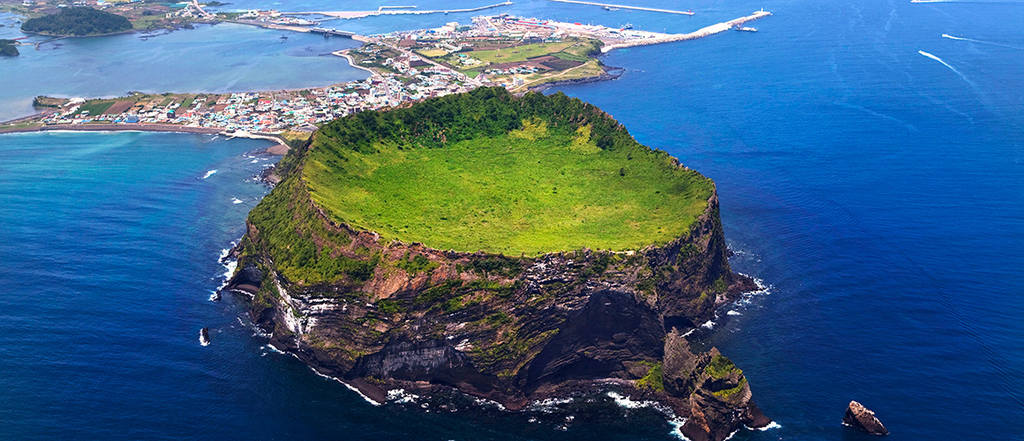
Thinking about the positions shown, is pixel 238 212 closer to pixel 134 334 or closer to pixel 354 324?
pixel 134 334

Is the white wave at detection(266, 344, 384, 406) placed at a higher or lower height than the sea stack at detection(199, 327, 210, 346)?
lower

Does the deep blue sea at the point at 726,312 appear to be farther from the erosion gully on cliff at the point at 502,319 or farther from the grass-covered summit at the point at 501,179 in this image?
the grass-covered summit at the point at 501,179

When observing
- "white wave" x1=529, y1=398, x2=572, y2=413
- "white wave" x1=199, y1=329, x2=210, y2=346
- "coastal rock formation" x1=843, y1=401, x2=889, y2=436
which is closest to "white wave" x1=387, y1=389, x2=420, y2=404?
→ "white wave" x1=529, y1=398, x2=572, y2=413

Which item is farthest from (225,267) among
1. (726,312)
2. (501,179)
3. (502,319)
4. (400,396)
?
(726,312)

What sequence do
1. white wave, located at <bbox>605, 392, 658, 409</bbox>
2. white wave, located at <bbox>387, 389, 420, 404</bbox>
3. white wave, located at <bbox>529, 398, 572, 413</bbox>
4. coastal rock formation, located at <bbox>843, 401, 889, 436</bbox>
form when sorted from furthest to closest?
1. white wave, located at <bbox>387, 389, 420, 404</bbox>
2. white wave, located at <bbox>605, 392, 658, 409</bbox>
3. white wave, located at <bbox>529, 398, 572, 413</bbox>
4. coastal rock formation, located at <bbox>843, 401, 889, 436</bbox>

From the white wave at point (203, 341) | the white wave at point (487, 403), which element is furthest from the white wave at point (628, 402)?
the white wave at point (203, 341)

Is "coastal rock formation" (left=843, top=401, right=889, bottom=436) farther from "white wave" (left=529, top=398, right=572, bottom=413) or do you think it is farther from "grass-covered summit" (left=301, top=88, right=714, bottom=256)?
"white wave" (left=529, top=398, right=572, bottom=413)
